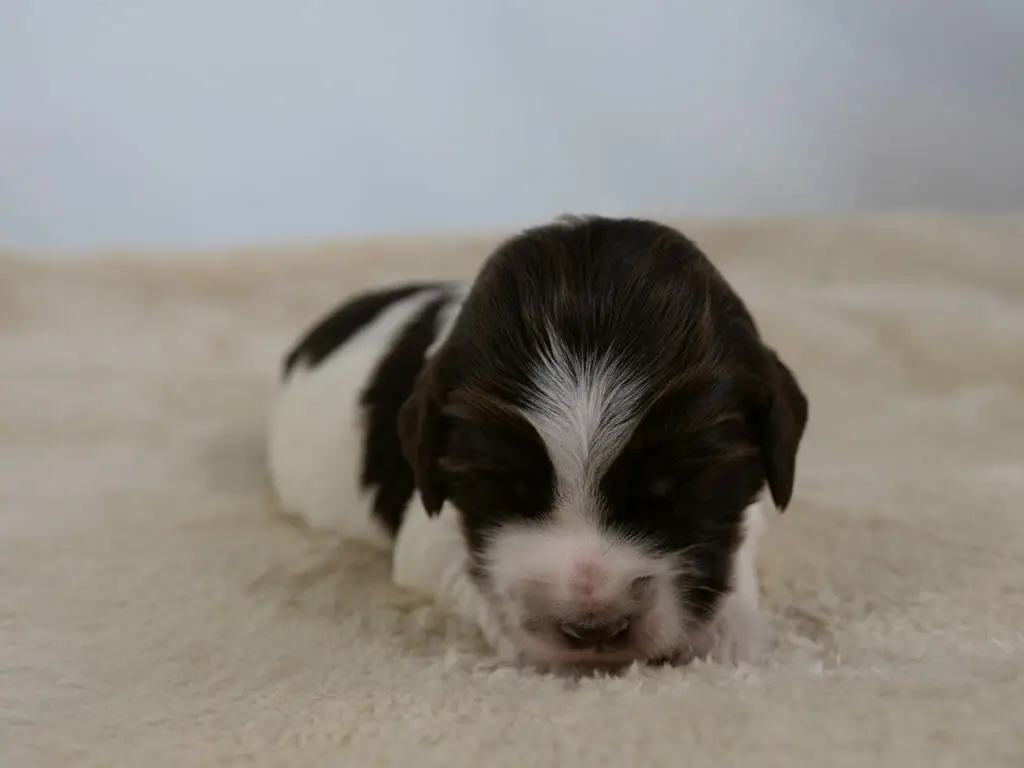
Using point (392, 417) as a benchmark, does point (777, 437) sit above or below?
above

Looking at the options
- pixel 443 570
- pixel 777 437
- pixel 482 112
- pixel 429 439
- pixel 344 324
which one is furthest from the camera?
pixel 482 112

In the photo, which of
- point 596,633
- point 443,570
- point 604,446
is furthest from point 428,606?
point 604,446

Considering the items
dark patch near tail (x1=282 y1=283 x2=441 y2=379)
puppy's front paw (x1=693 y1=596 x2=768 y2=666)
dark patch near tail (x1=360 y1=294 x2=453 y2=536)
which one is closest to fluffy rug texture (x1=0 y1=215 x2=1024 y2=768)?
puppy's front paw (x1=693 y1=596 x2=768 y2=666)

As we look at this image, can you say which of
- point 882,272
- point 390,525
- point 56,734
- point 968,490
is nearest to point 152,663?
point 56,734

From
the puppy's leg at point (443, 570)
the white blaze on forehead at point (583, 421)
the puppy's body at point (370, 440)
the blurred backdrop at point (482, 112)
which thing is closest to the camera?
the white blaze on forehead at point (583, 421)

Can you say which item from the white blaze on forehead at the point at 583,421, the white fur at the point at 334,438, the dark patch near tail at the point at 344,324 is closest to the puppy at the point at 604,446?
the white blaze on forehead at the point at 583,421

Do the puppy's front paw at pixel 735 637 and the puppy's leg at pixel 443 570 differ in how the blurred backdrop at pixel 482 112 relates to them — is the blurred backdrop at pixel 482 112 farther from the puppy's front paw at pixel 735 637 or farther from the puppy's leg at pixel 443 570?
the puppy's front paw at pixel 735 637

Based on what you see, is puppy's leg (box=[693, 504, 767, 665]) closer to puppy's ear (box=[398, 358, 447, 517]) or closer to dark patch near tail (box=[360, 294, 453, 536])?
puppy's ear (box=[398, 358, 447, 517])

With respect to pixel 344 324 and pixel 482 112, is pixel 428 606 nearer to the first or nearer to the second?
pixel 344 324
